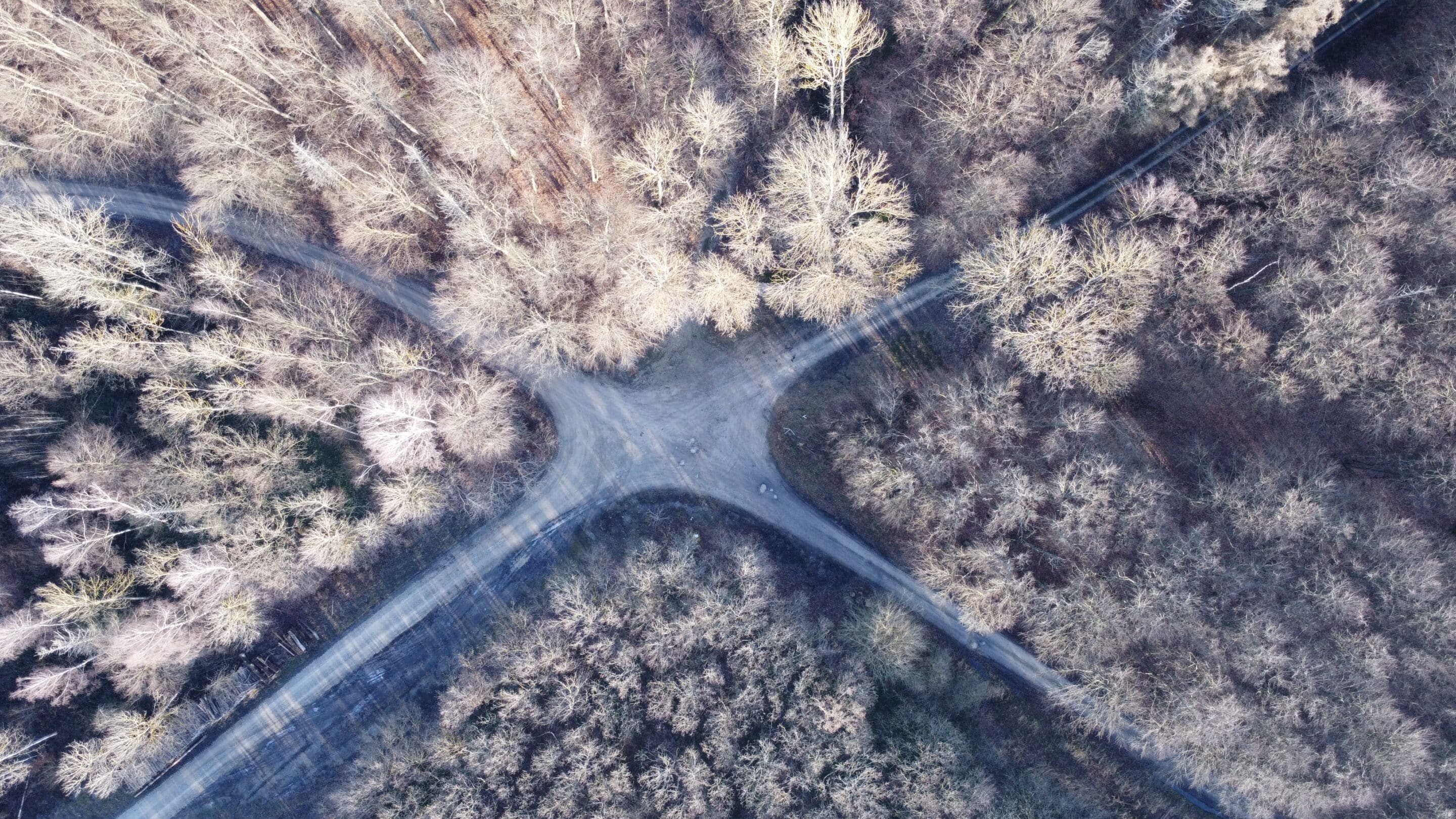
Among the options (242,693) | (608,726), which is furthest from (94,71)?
(608,726)

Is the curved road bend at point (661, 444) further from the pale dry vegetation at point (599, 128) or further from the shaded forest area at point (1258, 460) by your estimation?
the shaded forest area at point (1258, 460)

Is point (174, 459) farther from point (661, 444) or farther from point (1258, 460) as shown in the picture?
point (1258, 460)

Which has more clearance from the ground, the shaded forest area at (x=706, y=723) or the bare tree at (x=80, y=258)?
the bare tree at (x=80, y=258)

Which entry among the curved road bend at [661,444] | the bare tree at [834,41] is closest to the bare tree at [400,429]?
the curved road bend at [661,444]

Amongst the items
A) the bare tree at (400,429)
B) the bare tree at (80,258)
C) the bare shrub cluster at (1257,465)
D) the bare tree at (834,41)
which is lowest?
the bare shrub cluster at (1257,465)

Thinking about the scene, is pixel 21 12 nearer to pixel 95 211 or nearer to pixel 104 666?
Result: pixel 95 211

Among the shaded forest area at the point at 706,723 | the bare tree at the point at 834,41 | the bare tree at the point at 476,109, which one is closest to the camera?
the bare tree at the point at 834,41

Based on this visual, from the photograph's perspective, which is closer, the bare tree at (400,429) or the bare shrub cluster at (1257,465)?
the bare shrub cluster at (1257,465)
